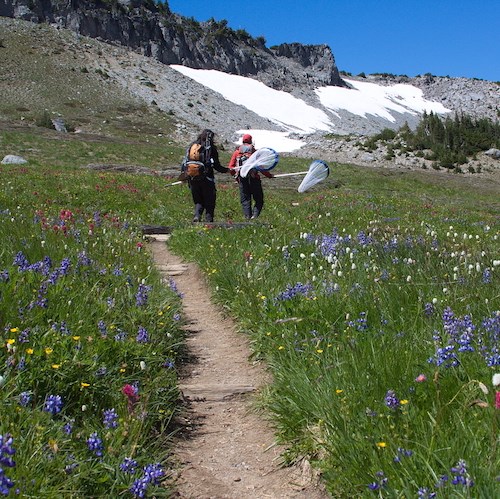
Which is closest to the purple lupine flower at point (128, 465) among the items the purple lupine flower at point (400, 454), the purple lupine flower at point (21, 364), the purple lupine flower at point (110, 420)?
the purple lupine flower at point (110, 420)

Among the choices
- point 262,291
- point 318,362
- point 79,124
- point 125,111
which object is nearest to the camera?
point 318,362

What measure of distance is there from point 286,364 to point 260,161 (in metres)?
10.5

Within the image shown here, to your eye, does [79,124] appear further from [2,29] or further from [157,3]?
[157,3]

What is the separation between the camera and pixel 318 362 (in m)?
4.08

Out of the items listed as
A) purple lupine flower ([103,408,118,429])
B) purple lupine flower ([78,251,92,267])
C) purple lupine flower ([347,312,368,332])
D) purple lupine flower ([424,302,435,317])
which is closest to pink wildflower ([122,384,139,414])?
purple lupine flower ([103,408,118,429])

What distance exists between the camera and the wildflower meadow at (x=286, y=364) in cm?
287

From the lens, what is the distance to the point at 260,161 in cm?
1461

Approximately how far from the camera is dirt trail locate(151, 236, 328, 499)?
3.44m

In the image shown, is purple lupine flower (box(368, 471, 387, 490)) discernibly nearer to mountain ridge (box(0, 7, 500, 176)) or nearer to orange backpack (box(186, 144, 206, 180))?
orange backpack (box(186, 144, 206, 180))

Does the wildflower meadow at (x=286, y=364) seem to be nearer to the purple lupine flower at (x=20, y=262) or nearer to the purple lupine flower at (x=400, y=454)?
the purple lupine flower at (x=400, y=454)

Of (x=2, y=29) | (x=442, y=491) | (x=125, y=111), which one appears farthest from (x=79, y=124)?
(x=442, y=491)

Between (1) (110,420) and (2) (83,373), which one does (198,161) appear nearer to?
(2) (83,373)

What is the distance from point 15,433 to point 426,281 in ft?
14.5

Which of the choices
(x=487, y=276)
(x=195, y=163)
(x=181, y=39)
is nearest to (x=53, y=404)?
(x=487, y=276)
